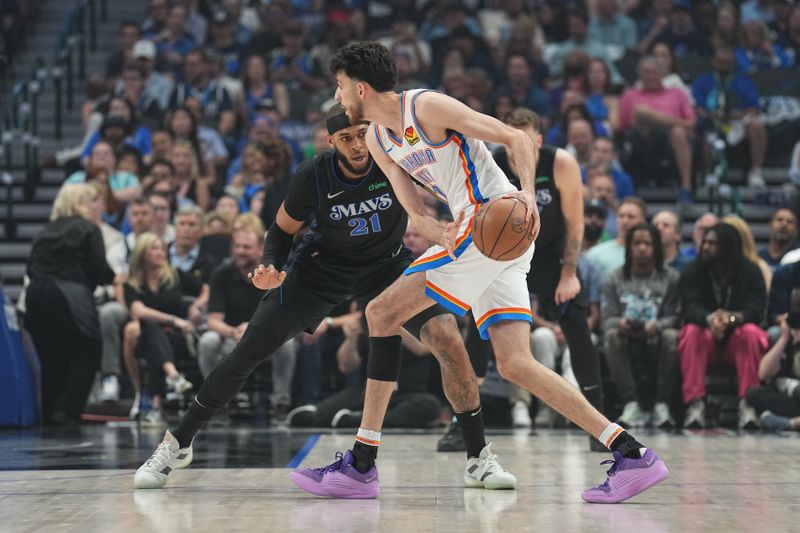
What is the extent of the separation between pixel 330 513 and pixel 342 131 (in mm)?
1670

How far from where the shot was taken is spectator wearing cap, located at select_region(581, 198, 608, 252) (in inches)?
416

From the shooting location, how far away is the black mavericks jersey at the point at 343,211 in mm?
5469

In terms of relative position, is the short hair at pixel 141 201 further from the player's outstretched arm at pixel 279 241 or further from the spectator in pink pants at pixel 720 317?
the player's outstretched arm at pixel 279 241

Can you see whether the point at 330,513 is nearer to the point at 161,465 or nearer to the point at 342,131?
the point at 161,465

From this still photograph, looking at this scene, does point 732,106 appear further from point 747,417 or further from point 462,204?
point 462,204

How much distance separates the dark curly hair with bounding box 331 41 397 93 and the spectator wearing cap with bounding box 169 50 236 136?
28.8 ft

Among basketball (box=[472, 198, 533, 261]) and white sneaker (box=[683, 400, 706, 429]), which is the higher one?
basketball (box=[472, 198, 533, 261])

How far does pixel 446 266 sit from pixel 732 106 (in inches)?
362

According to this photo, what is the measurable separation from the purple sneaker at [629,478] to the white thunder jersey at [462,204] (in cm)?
73

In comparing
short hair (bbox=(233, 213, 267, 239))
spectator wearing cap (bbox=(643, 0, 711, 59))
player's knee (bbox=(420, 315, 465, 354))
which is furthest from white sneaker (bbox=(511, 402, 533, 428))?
spectator wearing cap (bbox=(643, 0, 711, 59))

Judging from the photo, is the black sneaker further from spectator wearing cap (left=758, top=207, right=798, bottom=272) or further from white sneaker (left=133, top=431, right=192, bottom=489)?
spectator wearing cap (left=758, top=207, right=798, bottom=272)

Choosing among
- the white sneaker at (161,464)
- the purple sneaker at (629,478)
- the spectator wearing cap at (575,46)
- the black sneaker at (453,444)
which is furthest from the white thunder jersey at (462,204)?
the spectator wearing cap at (575,46)

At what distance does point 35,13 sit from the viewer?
16875 mm

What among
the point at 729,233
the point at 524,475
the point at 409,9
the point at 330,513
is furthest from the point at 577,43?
the point at 330,513
